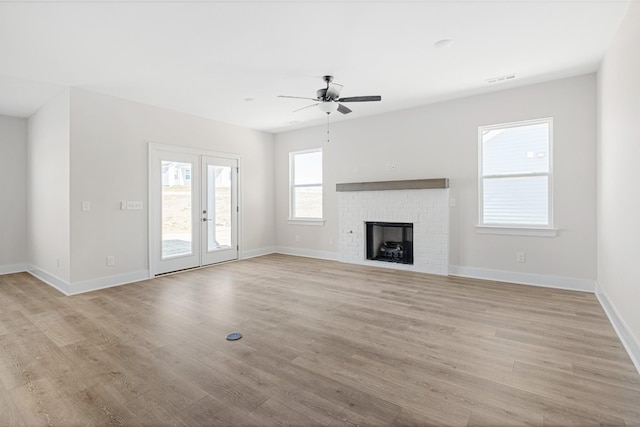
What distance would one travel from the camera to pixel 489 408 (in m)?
1.84

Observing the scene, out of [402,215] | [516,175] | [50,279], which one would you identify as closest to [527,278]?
[516,175]

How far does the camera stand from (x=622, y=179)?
9.13 ft

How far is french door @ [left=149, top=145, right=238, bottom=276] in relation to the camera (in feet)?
17.2

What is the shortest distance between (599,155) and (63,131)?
7.17 meters

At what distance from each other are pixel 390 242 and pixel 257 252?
118 inches

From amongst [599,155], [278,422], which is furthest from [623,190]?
[278,422]

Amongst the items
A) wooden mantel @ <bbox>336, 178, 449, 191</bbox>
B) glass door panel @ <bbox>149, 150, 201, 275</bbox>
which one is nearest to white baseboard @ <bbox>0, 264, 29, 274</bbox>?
glass door panel @ <bbox>149, 150, 201, 275</bbox>

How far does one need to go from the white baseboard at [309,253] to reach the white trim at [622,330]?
410 centimetres

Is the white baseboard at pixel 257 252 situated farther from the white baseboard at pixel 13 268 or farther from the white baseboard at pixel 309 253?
the white baseboard at pixel 13 268

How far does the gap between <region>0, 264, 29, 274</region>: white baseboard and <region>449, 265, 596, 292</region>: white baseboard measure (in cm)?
760

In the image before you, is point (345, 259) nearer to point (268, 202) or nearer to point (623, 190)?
point (268, 202)

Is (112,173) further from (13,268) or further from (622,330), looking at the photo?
(622,330)

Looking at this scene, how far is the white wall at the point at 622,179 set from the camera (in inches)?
95.3

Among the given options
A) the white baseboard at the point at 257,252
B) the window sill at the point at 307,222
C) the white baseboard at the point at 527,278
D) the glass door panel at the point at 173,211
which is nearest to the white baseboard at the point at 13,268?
the glass door panel at the point at 173,211
